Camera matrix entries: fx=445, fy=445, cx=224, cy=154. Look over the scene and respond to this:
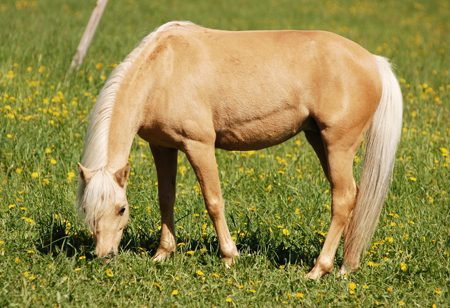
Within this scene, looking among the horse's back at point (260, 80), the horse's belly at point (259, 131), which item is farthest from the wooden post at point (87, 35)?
the horse's belly at point (259, 131)

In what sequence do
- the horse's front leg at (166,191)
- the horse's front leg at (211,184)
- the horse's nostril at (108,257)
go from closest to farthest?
the horse's nostril at (108,257)
the horse's front leg at (211,184)
the horse's front leg at (166,191)

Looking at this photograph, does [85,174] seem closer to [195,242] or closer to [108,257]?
[108,257]

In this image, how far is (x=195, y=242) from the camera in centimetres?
412

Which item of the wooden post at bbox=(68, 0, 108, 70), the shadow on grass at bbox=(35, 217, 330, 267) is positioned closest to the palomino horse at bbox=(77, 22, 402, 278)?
the shadow on grass at bbox=(35, 217, 330, 267)

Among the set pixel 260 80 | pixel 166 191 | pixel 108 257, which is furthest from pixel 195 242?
pixel 260 80

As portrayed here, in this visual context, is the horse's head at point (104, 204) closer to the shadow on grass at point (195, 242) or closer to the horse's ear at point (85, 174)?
Answer: the horse's ear at point (85, 174)

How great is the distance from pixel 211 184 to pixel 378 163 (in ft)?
4.68

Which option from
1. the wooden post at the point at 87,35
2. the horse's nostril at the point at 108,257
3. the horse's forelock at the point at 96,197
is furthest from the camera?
the wooden post at the point at 87,35

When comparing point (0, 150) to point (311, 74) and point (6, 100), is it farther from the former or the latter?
point (311, 74)

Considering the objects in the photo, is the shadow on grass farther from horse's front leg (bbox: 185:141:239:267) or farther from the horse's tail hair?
the horse's tail hair

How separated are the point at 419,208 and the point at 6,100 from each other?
5.03 metres

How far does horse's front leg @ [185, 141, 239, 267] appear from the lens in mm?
3443

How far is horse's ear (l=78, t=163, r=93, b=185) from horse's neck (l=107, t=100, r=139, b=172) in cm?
19

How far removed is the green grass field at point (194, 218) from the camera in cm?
327
